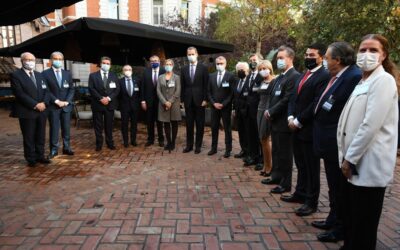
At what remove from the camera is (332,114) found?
285 cm

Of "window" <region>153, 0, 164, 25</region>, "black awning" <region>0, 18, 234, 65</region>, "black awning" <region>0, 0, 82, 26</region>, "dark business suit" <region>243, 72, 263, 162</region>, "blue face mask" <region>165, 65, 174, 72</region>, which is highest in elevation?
"window" <region>153, 0, 164, 25</region>

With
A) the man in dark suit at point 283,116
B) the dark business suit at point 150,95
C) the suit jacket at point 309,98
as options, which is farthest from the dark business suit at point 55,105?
the suit jacket at point 309,98

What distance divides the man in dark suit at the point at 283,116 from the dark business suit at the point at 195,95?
7.66ft

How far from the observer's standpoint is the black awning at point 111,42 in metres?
6.27

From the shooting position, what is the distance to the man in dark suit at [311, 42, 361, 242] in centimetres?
277

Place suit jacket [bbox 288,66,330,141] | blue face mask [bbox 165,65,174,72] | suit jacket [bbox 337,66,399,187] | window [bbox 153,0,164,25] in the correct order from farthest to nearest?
window [bbox 153,0,164,25]
blue face mask [bbox 165,65,174,72]
suit jacket [bbox 288,66,330,141]
suit jacket [bbox 337,66,399,187]

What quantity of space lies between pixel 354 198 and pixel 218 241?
1247mm

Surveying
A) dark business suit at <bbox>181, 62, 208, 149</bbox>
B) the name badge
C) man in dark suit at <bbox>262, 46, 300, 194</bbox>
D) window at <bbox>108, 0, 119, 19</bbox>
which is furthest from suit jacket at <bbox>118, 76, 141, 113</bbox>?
window at <bbox>108, 0, 119, 19</bbox>

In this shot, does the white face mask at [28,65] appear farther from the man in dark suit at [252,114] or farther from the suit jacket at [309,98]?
the suit jacket at [309,98]

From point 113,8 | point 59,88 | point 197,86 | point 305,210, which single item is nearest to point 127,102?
point 59,88

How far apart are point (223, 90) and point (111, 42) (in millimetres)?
3131

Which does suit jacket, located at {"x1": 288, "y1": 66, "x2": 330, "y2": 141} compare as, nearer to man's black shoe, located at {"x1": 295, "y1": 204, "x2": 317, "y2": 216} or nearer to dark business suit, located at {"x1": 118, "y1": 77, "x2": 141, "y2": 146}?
man's black shoe, located at {"x1": 295, "y1": 204, "x2": 317, "y2": 216}

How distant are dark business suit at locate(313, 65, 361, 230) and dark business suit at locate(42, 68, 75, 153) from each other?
479 centimetres

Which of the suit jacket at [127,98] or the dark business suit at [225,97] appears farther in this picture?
the suit jacket at [127,98]
